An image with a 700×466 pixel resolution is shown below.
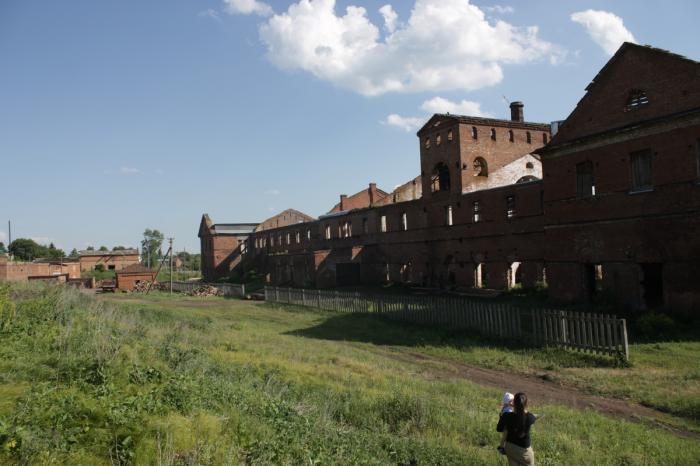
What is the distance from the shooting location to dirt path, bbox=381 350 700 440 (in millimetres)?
8645

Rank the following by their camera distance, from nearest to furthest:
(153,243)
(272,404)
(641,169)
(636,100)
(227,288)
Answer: (272,404), (641,169), (636,100), (227,288), (153,243)

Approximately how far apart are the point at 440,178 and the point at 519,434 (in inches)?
1120

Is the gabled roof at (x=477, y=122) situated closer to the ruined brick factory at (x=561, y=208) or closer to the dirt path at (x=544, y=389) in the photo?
the ruined brick factory at (x=561, y=208)

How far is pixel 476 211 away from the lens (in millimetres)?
27984

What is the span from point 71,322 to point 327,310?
50.3ft

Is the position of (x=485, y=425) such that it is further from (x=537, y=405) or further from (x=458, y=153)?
(x=458, y=153)

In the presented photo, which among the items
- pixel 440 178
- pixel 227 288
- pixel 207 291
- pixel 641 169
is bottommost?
pixel 207 291

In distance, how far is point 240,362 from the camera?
1133 centimetres

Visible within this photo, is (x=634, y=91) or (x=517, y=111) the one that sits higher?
(x=517, y=111)

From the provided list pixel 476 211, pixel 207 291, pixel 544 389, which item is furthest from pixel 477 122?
pixel 207 291

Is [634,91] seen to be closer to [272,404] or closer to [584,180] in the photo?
[584,180]

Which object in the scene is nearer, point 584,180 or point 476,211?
point 584,180

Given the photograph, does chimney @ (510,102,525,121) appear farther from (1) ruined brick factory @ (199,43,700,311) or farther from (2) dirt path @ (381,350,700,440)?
(2) dirt path @ (381,350,700,440)

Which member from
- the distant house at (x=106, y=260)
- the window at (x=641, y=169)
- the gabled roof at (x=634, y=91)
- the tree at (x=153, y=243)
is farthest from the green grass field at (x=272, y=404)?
the tree at (x=153, y=243)
